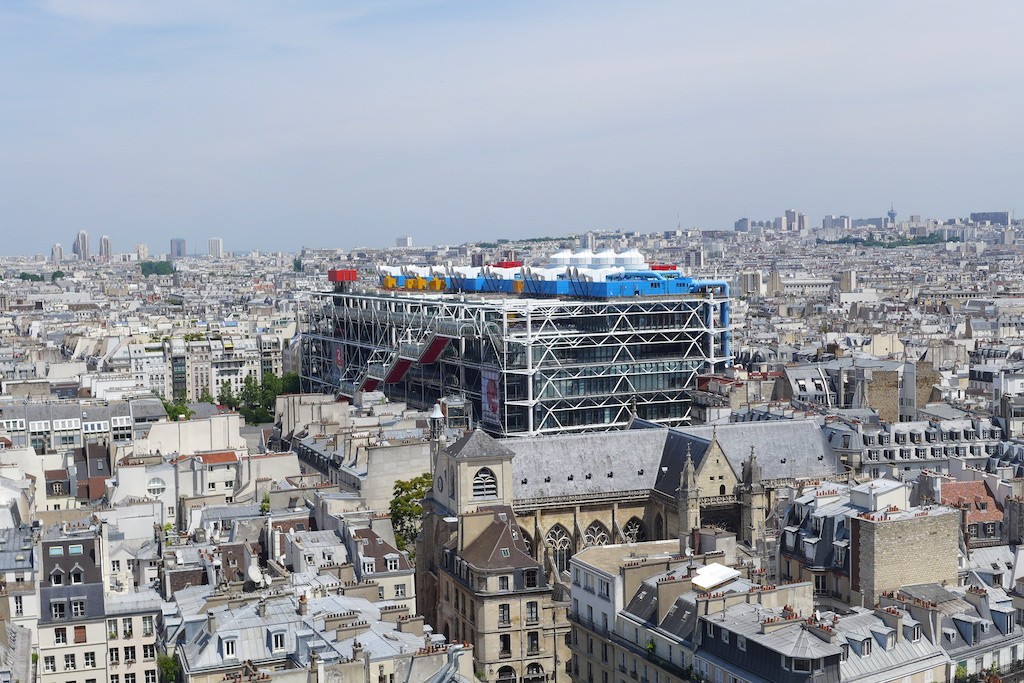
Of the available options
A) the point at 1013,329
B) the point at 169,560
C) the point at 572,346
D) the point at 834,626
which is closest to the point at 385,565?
the point at 169,560

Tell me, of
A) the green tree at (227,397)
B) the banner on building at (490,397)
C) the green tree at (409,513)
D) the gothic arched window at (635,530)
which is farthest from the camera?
the green tree at (227,397)

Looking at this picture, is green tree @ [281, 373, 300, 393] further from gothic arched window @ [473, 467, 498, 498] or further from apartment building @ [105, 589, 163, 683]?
apartment building @ [105, 589, 163, 683]

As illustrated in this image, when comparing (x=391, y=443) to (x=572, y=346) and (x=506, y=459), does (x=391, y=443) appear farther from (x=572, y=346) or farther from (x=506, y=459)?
(x=572, y=346)

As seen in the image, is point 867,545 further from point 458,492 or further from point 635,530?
point 635,530

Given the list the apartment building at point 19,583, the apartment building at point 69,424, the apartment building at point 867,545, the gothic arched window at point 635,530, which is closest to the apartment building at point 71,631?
the apartment building at point 19,583

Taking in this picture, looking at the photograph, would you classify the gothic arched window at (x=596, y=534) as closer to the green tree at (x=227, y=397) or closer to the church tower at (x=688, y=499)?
the church tower at (x=688, y=499)

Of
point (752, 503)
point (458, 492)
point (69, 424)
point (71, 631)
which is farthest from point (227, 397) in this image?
point (71, 631)

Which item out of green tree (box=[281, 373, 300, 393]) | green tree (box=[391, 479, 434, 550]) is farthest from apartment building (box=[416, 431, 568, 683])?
green tree (box=[281, 373, 300, 393])
